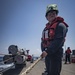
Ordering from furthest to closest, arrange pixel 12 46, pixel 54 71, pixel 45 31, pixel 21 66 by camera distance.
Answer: pixel 21 66, pixel 12 46, pixel 45 31, pixel 54 71

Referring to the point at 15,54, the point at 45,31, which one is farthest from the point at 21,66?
the point at 45,31

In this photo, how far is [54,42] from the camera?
409cm

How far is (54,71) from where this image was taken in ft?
13.3

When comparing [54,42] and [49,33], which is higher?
[49,33]

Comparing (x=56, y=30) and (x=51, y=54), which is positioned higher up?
(x=56, y=30)

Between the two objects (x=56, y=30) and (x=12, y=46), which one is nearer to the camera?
(x=56, y=30)

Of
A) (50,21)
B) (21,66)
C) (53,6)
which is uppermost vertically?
(53,6)

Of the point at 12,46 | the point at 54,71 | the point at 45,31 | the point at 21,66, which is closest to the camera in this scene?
the point at 54,71

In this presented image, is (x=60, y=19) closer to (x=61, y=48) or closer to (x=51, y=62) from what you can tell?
(x=61, y=48)

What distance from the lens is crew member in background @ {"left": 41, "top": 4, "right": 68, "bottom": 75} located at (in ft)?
13.4

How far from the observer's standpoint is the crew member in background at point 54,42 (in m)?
4.08

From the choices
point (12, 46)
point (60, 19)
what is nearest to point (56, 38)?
point (60, 19)

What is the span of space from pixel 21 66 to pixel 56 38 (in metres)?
13.1

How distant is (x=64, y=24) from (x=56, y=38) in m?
0.34
